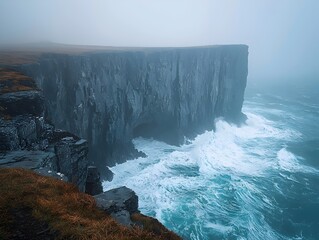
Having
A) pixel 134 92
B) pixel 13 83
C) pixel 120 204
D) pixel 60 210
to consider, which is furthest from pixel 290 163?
pixel 60 210

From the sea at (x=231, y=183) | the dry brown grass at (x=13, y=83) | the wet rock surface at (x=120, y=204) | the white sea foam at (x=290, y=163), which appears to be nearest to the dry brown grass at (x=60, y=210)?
the wet rock surface at (x=120, y=204)

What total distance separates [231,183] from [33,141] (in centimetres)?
3488

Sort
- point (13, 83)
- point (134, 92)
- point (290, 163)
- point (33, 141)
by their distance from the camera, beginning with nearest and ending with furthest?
1. point (33, 141)
2. point (13, 83)
3. point (134, 92)
4. point (290, 163)

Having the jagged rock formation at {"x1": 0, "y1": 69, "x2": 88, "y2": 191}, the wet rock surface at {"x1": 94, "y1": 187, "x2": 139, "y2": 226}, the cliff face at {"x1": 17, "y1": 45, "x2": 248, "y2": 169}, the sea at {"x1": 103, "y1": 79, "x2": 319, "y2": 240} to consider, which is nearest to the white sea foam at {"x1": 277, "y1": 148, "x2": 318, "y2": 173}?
the sea at {"x1": 103, "y1": 79, "x2": 319, "y2": 240}

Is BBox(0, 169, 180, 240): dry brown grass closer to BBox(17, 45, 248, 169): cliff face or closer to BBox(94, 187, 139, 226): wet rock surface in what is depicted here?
BBox(94, 187, 139, 226): wet rock surface

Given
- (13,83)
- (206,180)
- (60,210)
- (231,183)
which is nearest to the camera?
(60,210)

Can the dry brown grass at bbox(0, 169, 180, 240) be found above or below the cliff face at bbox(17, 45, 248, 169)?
above

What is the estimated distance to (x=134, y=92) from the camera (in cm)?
5116

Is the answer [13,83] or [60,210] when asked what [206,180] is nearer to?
[13,83]

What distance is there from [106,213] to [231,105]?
253ft

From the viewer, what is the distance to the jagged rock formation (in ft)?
53.3

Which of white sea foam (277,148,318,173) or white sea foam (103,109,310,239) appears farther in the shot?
white sea foam (277,148,318,173)

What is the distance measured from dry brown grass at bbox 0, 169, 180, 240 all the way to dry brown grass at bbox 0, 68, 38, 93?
1040 centimetres

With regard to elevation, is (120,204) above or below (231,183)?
above
